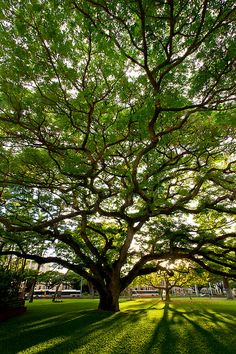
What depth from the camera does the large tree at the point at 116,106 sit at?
487cm

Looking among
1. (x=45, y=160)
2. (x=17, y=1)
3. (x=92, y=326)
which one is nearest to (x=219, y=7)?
(x=17, y=1)

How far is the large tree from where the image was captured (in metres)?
4.87

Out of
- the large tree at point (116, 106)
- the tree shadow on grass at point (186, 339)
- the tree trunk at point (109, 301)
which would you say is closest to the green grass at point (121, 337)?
the tree shadow on grass at point (186, 339)

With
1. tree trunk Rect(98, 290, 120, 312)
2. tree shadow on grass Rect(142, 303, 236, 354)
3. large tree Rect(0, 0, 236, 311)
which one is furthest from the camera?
tree trunk Rect(98, 290, 120, 312)

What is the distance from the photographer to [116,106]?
282 inches

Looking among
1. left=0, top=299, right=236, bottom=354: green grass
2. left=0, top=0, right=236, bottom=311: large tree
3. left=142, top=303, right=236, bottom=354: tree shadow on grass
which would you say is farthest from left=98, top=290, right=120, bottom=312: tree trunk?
left=142, top=303, right=236, bottom=354: tree shadow on grass

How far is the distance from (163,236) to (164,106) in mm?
8090

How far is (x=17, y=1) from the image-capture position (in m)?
4.97

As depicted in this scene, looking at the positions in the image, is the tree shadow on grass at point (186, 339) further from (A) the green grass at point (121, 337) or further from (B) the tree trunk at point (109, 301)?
(B) the tree trunk at point (109, 301)

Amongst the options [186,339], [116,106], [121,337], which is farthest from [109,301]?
[116,106]

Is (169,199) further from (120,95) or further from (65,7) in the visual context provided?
(65,7)

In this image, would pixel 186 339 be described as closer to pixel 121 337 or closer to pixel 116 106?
pixel 121 337

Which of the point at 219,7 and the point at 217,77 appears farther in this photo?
the point at 217,77

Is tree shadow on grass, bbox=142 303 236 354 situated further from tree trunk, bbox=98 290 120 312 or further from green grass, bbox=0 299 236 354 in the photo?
tree trunk, bbox=98 290 120 312
